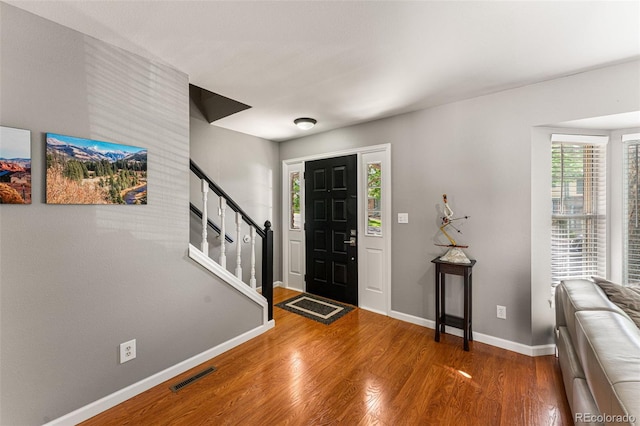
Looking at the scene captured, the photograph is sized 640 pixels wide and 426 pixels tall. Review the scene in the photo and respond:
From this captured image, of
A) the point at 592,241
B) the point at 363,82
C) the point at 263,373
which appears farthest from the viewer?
the point at 592,241

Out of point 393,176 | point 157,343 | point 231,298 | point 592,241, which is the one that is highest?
point 393,176

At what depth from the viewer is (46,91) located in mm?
1574

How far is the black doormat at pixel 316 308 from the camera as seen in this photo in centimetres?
327

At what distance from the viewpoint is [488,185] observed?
102 inches

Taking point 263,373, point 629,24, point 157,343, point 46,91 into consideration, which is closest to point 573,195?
point 629,24

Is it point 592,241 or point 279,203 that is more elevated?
point 279,203

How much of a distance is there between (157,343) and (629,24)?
376 centimetres

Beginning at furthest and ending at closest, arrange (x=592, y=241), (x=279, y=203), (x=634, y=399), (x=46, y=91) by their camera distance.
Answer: (x=279, y=203) < (x=592, y=241) < (x=46, y=91) < (x=634, y=399)

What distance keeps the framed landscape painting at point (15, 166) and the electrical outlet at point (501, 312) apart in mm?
3623

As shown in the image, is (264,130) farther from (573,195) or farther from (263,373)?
(573,195)

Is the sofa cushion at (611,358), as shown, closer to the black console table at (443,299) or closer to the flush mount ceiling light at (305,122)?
the black console table at (443,299)

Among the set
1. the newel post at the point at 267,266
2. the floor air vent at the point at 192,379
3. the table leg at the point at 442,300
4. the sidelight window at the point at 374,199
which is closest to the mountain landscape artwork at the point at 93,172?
the newel post at the point at 267,266

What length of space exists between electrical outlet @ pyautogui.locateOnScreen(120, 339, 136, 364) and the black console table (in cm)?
259

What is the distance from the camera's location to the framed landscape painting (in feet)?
4.66
